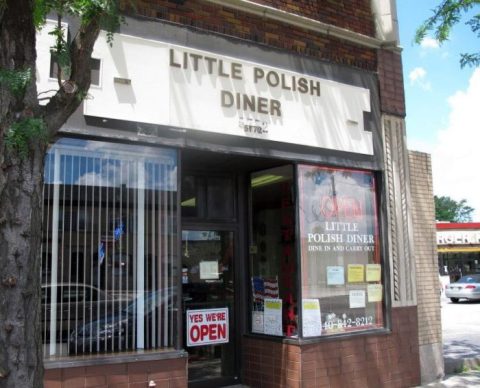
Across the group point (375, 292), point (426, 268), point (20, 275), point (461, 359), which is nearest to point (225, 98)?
point (375, 292)

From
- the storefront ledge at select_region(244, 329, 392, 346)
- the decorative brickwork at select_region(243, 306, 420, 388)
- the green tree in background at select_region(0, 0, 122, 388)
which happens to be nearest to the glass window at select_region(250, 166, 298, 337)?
the storefront ledge at select_region(244, 329, 392, 346)

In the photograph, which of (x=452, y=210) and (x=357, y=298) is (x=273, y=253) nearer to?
(x=357, y=298)

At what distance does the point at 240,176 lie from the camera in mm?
7684

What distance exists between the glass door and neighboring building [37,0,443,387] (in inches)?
0.8

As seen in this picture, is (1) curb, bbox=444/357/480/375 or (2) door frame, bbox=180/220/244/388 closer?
(2) door frame, bbox=180/220/244/388

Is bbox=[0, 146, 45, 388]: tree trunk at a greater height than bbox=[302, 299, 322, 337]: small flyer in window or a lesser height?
greater

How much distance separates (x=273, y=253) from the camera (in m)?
7.59

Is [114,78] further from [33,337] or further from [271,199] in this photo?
[33,337]

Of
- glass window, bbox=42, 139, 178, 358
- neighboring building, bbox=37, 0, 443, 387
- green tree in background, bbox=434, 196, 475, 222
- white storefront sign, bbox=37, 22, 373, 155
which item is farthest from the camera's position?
green tree in background, bbox=434, 196, 475, 222

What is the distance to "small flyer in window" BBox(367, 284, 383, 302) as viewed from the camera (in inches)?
299

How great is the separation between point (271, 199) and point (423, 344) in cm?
312

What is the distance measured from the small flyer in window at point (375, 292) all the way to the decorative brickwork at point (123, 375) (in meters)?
3.05

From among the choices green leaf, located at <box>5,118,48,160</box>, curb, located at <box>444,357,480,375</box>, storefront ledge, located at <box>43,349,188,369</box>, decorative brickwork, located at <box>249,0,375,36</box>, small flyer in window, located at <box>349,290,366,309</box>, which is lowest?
curb, located at <box>444,357,480,375</box>

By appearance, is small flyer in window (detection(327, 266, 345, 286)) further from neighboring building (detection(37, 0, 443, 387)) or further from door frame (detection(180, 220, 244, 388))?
door frame (detection(180, 220, 244, 388))
